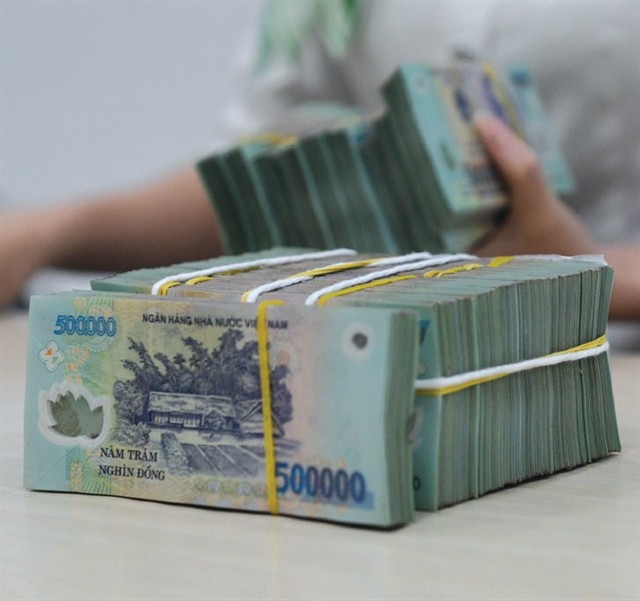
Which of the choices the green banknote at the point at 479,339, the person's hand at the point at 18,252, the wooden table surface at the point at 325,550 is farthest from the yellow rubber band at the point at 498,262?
the person's hand at the point at 18,252

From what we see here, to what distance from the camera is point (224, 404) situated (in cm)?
59

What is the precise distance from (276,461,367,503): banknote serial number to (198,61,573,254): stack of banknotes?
55 centimetres

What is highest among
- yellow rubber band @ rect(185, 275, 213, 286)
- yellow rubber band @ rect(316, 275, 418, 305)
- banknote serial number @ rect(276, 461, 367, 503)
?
yellow rubber band @ rect(185, 275, 213, 286)

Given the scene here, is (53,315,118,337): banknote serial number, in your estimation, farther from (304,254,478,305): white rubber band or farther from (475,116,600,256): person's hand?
(475,116,600,256): person's hand

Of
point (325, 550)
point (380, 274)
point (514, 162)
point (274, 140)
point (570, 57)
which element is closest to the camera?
point (325, 550)

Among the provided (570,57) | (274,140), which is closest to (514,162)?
(274,140)

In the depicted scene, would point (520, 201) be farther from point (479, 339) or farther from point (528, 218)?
point (479, 339)

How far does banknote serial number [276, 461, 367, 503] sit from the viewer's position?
557 mm

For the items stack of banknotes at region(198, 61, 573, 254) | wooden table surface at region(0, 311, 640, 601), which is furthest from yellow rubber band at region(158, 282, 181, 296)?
stack of banknotes at region(198, 61, 573, 254)

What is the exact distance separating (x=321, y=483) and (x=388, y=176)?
627mm

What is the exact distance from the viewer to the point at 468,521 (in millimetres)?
580

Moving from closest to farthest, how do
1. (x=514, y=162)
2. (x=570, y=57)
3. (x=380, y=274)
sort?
(x=380, y=274) < (x=514, y=162) < (x=570, y=57)

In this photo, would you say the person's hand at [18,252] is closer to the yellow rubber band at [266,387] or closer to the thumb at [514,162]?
the thumb at [514,162]

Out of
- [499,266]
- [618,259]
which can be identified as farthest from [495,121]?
[499,266]
